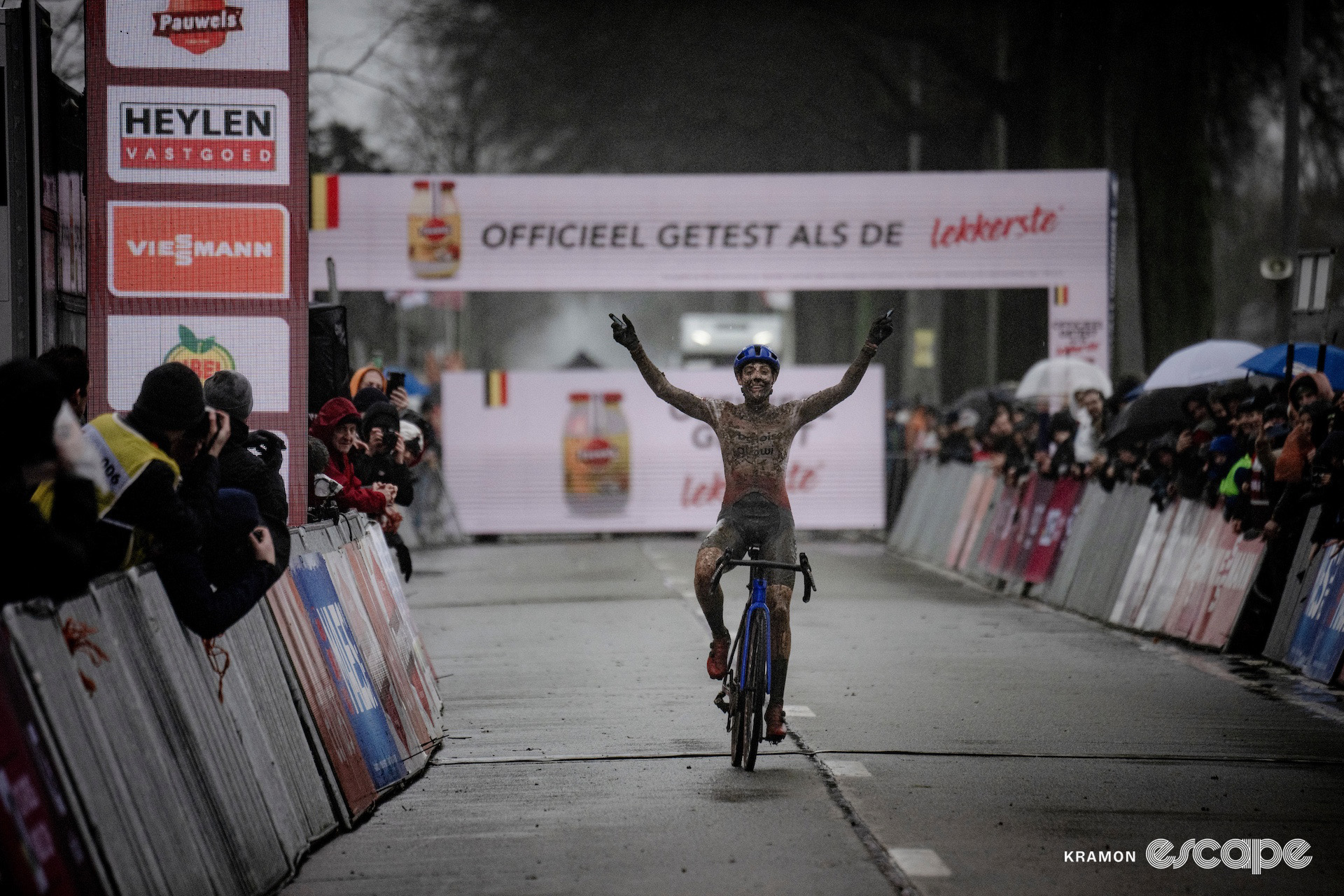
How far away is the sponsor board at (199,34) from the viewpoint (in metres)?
9.45

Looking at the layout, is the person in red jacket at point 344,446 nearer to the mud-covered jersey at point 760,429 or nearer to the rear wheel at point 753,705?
the mud-covered jersey at point 760,429

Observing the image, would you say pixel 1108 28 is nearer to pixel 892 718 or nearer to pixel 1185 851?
pixel 892 718

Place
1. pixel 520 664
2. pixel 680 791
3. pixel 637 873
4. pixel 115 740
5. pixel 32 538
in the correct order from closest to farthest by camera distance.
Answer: pixel 32 538 < pixel 115 740 < pixel 637 873 < pixel 680 791 < pixel 520 664

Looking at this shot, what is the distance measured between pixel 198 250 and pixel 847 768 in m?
4.17

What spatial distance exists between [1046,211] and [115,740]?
Answer: 904 inches

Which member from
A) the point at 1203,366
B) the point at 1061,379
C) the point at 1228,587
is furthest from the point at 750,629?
the point at 1061,379

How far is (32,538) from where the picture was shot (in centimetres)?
457

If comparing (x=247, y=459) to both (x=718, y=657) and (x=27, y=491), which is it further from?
(x=718, y=657)

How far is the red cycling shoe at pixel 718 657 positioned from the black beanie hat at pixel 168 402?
3.52 metres

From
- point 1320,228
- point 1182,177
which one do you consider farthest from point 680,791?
point 1320,228

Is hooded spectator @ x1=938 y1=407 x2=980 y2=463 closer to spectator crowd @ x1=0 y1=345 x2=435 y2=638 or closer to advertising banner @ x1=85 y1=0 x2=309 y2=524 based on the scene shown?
advertising banner @ x1=85 y1=0 x2=309 y2=524

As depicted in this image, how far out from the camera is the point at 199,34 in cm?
951

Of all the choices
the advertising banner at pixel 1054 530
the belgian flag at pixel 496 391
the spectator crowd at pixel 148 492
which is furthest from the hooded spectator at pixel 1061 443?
the spectator crowd at pixel 148 492

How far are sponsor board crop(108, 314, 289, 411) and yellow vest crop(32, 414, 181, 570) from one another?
12.2 feet
